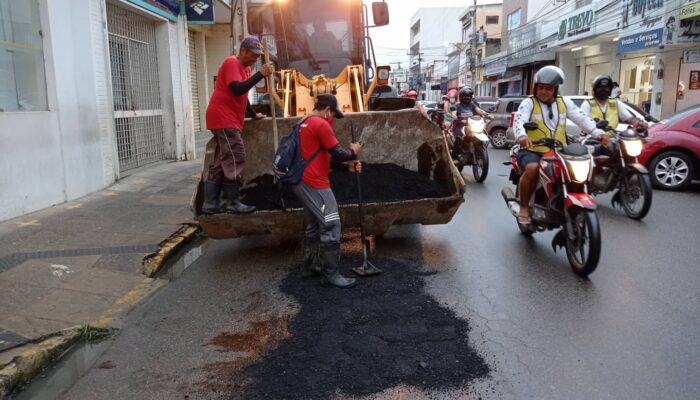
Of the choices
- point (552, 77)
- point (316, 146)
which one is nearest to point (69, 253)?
point (316, 146)

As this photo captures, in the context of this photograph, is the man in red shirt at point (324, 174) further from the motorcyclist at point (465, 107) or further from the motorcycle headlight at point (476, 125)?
the motorcyclist at point (465, 107)

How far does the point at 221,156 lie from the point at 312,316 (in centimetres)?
233

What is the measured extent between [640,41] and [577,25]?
588cm

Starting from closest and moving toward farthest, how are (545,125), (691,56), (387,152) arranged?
(545,125) → (387,152) → (691,56)

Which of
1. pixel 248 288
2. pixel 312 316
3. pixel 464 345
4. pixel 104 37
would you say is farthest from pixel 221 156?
pixel 104 37

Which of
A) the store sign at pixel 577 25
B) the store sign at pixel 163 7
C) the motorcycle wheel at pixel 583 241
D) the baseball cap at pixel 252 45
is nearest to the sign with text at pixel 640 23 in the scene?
the store sign at pixel 577 25

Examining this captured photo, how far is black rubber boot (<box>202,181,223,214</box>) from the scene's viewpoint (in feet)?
18.5

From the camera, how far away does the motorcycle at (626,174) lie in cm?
718

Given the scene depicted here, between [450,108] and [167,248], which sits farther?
[450,108]

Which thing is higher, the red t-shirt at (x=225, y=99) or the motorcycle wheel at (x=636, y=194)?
the red t-shirt at (x=225, y=99)

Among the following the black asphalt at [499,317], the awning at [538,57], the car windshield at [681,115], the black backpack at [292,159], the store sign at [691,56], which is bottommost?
the black asphalt at [499,317]

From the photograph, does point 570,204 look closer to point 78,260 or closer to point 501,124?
point 78,260

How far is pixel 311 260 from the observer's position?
5.32 metres

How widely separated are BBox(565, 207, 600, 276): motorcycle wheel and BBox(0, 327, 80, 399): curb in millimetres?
4259
